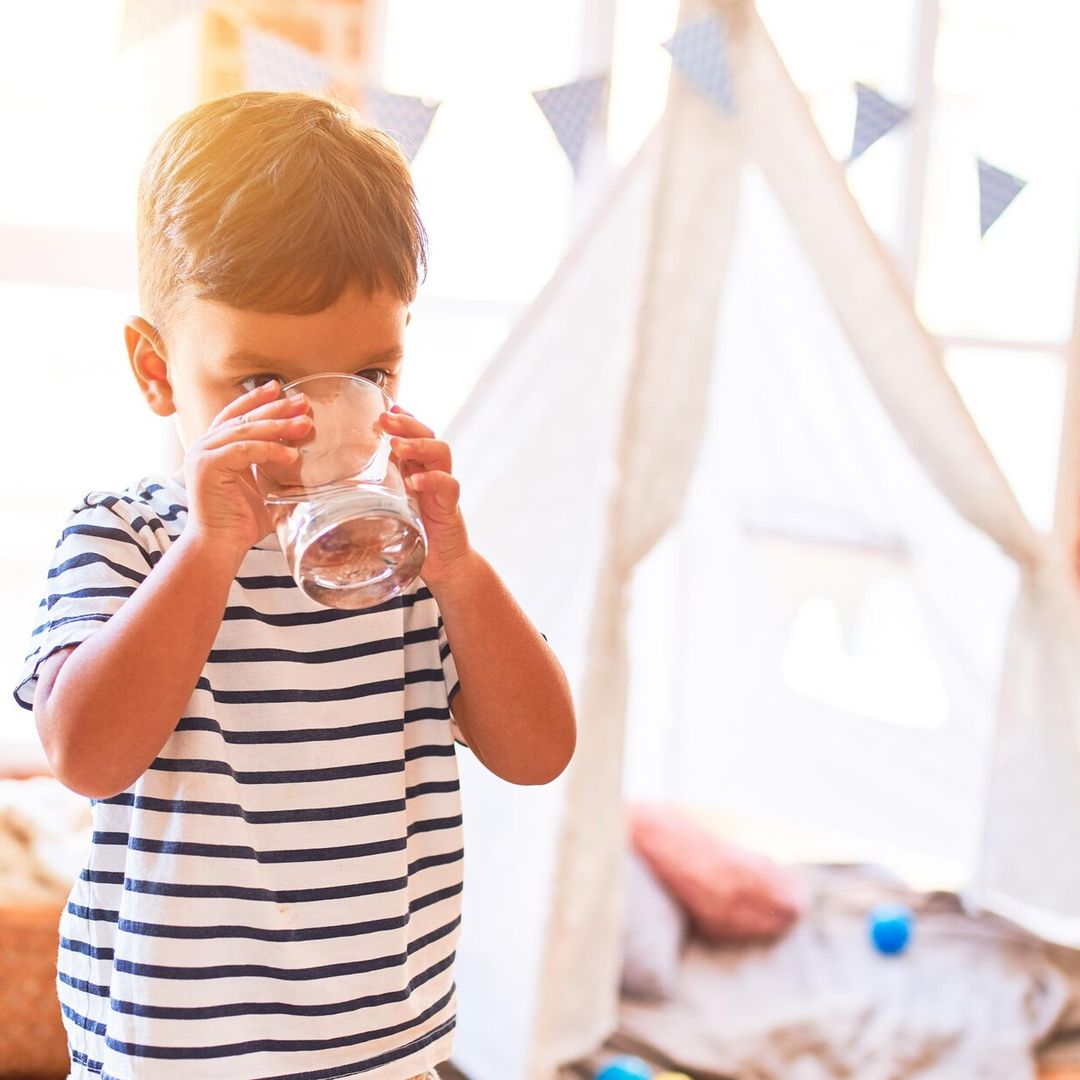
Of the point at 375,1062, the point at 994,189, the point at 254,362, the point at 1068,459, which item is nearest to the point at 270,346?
the point at 254,362

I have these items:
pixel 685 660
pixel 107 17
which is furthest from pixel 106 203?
pixel 685 660

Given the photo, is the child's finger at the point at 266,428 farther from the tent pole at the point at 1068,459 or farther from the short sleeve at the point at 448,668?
the tent pole at the point at 1068,459

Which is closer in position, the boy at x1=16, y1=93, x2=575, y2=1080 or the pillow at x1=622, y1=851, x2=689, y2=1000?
the boy at x1=16, y1=93, x2=575, y2=1080

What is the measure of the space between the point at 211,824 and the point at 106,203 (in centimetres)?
191

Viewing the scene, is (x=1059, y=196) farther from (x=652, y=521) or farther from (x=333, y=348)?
(x=333, y=348)

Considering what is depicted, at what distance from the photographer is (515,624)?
33.4 inches

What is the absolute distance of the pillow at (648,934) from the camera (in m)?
2.25

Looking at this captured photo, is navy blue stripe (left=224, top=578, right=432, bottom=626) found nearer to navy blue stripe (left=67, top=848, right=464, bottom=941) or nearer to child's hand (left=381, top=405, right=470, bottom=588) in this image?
child's hand (left=381, top=405, right=470, bottom=588)

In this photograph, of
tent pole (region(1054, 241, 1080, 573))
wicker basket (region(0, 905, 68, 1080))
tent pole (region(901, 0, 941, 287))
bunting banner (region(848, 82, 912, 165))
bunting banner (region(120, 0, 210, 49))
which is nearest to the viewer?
bunting banner (region(120, 0, 210, 49))

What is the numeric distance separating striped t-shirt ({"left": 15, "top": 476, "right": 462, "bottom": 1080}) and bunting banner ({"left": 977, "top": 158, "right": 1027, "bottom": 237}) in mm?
1570

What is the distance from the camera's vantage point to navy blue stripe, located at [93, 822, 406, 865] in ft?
2.59

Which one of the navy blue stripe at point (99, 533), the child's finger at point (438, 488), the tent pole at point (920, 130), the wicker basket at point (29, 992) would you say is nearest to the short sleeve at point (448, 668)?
the child's finger at point (438, 488)

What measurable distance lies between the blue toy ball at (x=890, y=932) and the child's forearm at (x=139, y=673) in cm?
197

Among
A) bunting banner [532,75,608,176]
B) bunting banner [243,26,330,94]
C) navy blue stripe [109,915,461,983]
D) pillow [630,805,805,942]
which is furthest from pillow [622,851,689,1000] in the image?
navy blue stripe [109,915,461,983]
